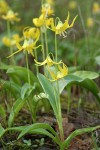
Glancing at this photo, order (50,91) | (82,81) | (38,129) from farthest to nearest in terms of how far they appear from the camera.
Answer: (82,81) < (50,91) < (38,129)

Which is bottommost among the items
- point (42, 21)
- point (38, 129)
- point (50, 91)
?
point (38, 129)

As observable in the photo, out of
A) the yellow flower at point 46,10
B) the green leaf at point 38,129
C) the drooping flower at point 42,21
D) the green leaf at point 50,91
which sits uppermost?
the yellow flower at point 46,10

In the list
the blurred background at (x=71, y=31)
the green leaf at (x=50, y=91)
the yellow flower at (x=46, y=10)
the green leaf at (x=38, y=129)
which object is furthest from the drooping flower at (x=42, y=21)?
the blurred background at (x=71, y=31)

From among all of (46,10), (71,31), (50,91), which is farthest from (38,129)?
(71,31)

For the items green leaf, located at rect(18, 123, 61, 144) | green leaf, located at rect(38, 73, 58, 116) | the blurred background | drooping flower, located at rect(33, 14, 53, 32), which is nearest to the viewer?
green leaf, located at rect(18, 123, 61, 144)

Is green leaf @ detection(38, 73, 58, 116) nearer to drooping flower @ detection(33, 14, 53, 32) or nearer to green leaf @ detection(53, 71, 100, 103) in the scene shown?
green leaf @ detection(53, 71, 100, 103)

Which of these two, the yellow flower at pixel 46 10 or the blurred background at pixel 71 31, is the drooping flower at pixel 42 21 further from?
the blurred background at pixel 71 31

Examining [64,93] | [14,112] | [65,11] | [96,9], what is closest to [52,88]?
[14,112]

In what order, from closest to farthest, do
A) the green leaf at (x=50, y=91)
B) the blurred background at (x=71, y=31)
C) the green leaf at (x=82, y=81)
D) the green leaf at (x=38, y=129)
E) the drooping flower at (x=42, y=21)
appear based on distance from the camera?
the green leaf at (x=38, y=129)
the green leaf at (x=50, y=91)
the green leaf at (x=82, y=81)
the drooping flower at (x=42, y=21)
the blurred background at (x=71, y=31)

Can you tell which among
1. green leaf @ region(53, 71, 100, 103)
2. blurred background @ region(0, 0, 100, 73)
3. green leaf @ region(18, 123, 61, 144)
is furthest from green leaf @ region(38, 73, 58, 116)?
blurred background @ region(0, 0, 100, 73)

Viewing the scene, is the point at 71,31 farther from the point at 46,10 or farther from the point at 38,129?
the point at 38,129

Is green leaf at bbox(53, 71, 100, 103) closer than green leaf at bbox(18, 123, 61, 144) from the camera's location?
No

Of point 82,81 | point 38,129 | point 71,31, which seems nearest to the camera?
point 38,129

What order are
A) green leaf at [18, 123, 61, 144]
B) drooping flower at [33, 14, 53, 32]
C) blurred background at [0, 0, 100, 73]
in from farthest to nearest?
1. blurred background at [0, 0, 100, 73]
2. drooping flower at [33, 14, 53, 32]
3. green leaf at [18, 123, 61, 144]
